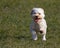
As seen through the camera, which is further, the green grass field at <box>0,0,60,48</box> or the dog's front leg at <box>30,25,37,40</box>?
the dog's front leg at <box>30,25,37,40</box>

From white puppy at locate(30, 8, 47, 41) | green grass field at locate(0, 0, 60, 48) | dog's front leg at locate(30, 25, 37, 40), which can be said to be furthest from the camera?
dog's front leg at locate(30, 25, 37, 40)

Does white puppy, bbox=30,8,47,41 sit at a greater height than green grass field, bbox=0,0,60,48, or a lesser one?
greater

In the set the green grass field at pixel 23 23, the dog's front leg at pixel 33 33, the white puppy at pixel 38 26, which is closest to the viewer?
the white puppy at pixel 38 26

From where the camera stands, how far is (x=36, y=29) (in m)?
10.2

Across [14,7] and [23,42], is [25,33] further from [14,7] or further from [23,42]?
[14,7]

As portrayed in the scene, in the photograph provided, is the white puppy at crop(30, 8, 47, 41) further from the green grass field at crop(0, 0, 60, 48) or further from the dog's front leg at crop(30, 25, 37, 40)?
the green grass field at crop(0, 0, 60, 48)

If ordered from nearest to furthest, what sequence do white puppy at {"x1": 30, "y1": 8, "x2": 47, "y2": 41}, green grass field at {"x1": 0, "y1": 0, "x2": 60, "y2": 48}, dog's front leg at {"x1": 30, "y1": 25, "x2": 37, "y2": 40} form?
1. white puppy at {"x1": 30, "y1": 8, "x2": 47, "y2": 41}
2. green grass field at {"x1": 0, "y1": 0, "x2": 60, "y2": 48}
3. dog's front leg at {"x1": 30, "y1": 25, "x2": 37, "y2": 40}

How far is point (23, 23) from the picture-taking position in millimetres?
12516

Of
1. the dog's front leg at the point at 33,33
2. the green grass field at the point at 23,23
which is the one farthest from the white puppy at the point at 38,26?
the green grass field at the point at 23,23

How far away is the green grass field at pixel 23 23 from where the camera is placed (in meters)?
9.98

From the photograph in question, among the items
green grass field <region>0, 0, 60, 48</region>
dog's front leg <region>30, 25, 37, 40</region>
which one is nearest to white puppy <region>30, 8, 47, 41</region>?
dog's front leg <region>30, 25, 37, 40</region>

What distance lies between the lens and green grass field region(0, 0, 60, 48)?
9977mm

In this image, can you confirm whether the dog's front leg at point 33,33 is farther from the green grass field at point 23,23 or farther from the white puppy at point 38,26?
the green grass field at point 23,23

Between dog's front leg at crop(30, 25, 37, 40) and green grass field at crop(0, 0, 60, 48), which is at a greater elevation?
dog's front leg at crop(30, 25, 37, 40)
